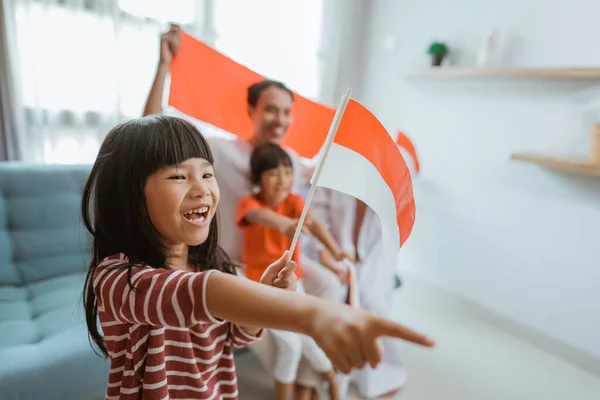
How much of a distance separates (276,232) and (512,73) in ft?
4.63

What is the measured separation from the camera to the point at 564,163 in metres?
1.84

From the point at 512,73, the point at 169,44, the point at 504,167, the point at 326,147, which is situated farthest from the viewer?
the point at 504,167

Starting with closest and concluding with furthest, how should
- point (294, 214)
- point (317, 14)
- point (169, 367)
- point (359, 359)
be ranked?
point (359, 359), point (169, 367), point (294, 214), point (317, 14)

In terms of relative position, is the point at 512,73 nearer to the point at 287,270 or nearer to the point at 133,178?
the point at 287,270

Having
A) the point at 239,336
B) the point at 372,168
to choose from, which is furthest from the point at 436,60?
the point at 239,336

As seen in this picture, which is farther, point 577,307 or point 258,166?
point 577,307

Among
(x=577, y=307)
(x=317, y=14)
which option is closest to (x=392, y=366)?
(x=577, y=307)

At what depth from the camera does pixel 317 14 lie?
281cm

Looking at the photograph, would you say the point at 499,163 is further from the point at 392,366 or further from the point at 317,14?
the point at 317,14

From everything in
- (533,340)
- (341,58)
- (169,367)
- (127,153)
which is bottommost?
(533,340)

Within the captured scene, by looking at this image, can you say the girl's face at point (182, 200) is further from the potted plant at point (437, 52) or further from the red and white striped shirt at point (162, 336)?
the potted plant at point (437, 52)

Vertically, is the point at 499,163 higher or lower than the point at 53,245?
higher

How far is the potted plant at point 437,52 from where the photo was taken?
7.91 feet

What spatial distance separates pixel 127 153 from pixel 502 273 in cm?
223
